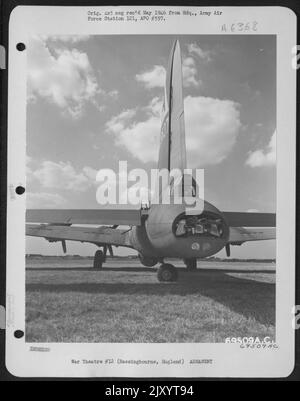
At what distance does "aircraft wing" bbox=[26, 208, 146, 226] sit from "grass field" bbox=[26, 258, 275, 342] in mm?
177

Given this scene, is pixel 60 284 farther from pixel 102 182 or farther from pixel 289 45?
pixel 289 45

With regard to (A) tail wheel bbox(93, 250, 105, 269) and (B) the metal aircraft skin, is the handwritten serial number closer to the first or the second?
(B) the metal aircraft skin

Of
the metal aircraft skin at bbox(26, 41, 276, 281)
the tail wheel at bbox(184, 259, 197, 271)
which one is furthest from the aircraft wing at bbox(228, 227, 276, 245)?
the tail wheel at bbox(184, 259, 197, 271)

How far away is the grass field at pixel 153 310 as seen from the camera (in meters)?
1.40

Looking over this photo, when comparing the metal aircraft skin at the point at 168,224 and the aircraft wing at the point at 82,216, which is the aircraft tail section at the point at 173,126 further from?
the aircraft wing at the point at 82,216

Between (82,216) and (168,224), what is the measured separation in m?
0.43

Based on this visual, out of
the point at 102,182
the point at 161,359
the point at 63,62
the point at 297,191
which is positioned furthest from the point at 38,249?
the point at 297,191

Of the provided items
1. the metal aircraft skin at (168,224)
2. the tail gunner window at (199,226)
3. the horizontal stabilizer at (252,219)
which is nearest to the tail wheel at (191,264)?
the metal aircraft skin at (168,224)

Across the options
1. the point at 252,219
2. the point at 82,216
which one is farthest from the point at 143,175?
the point at 252,219

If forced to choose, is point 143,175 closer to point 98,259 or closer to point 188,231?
point 188,231

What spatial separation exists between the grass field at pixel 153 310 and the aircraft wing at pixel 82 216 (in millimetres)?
177

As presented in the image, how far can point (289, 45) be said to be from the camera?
140 centimetres

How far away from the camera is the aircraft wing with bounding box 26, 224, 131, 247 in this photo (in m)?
1.44

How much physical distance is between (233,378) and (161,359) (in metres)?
0.28
